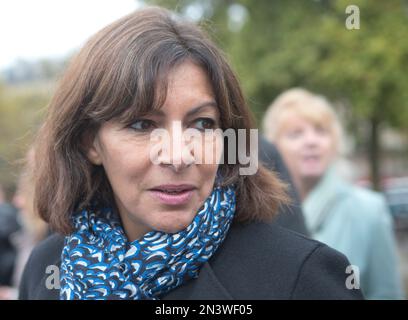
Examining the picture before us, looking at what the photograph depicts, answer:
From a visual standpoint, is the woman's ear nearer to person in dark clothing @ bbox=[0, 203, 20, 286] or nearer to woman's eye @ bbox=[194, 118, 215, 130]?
woman's eye @ bbox=[194, 118, 215, 130]

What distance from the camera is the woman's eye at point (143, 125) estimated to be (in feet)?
6.69

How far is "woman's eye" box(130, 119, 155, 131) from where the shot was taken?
204 centimetres

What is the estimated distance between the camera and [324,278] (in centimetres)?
195

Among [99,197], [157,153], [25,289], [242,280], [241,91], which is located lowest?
[25,289]

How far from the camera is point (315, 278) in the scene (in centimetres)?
195

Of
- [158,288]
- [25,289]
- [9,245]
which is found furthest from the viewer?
[9,245]

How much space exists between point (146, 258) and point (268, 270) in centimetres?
40

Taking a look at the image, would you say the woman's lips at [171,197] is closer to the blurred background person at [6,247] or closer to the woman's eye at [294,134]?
the woman's eye at [294,134]

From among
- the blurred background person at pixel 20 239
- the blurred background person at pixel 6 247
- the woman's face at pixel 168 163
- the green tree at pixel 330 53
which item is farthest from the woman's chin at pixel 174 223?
the green tree at pixel 330 53

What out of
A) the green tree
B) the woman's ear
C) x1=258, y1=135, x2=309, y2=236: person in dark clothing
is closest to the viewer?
the woman's ear

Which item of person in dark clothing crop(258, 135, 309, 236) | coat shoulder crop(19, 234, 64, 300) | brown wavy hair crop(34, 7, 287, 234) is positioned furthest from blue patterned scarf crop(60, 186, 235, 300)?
person in dark clothing crop(258, 135, 309, 236)

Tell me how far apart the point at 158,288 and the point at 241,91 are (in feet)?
2.40

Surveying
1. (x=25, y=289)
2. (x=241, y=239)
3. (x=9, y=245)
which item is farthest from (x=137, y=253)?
(x=9, y=245)
